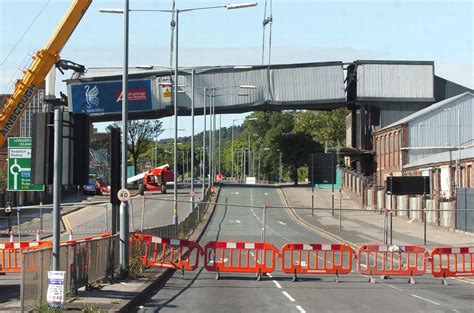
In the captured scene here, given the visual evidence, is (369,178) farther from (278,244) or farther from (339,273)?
(339,273)

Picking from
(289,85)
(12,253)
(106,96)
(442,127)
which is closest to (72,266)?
(12,253)

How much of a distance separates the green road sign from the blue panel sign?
149 feet

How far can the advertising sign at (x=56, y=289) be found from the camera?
485 inches

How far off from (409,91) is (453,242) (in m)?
45.1

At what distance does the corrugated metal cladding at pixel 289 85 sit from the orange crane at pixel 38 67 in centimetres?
4848

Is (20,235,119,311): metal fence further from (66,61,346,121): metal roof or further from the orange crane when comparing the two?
(66,61,346,121): metal roof

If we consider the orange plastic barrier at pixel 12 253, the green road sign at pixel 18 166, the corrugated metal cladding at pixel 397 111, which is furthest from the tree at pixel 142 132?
the orange plastic barrier at pixel 12 253

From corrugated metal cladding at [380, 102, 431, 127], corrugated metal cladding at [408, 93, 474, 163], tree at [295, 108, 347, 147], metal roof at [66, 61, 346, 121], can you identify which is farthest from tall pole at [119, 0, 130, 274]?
tree at [295, 108, 347, 147]

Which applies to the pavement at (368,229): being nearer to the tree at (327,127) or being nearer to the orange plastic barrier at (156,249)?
the orange plastic barrier at (156,249)

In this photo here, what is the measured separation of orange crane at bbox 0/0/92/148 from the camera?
32062mm

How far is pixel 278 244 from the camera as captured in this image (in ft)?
122

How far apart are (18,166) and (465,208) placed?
27.2 metres

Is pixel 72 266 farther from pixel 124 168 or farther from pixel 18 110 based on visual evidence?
pixel 18 110

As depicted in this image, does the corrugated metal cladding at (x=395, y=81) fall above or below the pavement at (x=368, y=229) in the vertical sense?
above
